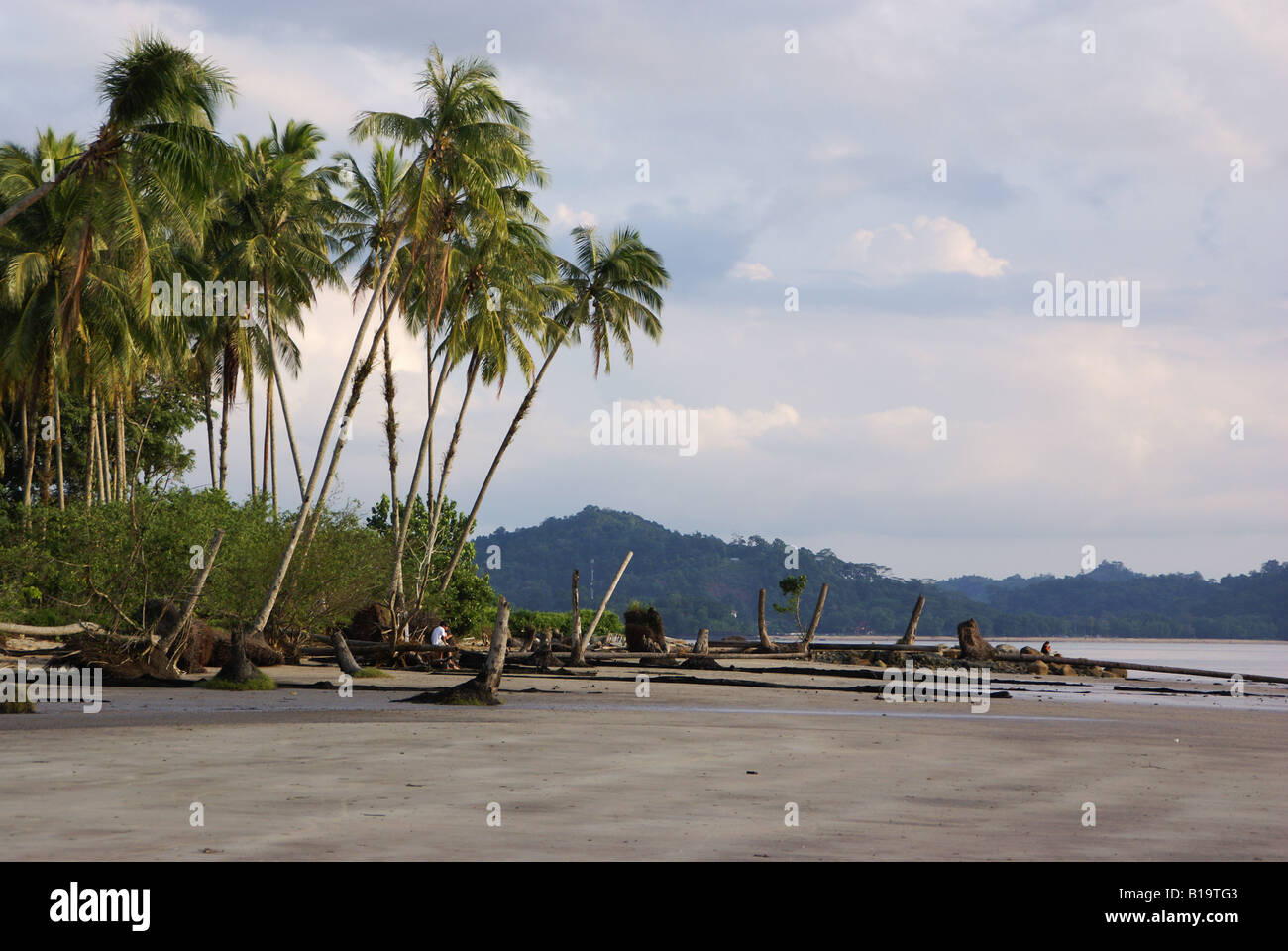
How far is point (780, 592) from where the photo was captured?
469ft

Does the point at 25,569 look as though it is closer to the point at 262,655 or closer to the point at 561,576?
the point at 262,655

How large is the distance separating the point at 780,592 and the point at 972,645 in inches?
4209

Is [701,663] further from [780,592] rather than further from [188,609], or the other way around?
[780,592]

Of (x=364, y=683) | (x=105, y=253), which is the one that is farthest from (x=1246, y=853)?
(x=105, y=253)

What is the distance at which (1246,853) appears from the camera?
21.6 ft

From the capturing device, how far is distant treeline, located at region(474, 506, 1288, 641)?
121375 millimetres

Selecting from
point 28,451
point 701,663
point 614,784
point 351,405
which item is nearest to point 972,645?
point 701,663

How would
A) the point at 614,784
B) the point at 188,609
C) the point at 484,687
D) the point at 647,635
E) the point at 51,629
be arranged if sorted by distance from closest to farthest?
the point at 614,784
the point at 484,687
the point at 51,629
the point at 188,609
the point at 647,635

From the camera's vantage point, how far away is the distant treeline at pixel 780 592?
121m

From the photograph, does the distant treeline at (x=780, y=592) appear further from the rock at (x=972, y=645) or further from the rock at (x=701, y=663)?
the rock at (x=701, y=663)

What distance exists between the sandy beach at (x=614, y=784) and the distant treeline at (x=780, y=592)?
96049mm

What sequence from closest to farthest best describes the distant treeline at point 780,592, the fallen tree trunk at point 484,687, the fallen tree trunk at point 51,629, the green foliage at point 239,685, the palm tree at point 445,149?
the fallen tree trunk at point 51,629 < the fallen tree trunk at point 484,687 < the green foliage at point 239,685 < the palm tree at point 445,149 < the distant treeline at point 780,592

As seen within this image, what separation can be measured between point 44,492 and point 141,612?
18913 millimetres

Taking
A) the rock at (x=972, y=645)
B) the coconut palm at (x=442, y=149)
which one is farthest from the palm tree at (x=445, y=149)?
the rock at (x=972, y=645)
